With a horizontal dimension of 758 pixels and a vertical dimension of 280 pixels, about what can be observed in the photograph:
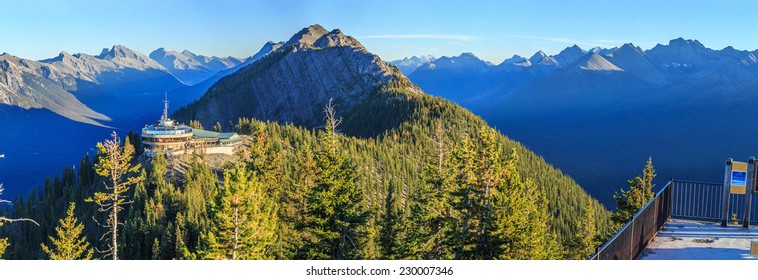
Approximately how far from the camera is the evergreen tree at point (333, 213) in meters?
27.3

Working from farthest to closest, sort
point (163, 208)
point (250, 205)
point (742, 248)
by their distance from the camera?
point (163, 208)
point (250, 205)
point (742, 248)

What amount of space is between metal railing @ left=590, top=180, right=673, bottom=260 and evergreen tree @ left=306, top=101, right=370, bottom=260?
41.3 ft

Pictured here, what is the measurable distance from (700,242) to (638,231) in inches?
119

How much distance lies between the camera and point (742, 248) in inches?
699

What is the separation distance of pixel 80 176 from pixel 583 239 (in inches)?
2406

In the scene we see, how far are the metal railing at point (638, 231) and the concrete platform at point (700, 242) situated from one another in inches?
12.1

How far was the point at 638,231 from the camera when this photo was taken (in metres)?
17.1

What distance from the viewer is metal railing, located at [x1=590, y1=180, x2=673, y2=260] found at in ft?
49.6

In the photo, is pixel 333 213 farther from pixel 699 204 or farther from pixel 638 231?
pixel 699 204

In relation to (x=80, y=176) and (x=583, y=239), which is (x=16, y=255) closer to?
(x=80, y=176)

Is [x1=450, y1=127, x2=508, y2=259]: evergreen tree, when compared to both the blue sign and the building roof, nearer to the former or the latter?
the blue sign

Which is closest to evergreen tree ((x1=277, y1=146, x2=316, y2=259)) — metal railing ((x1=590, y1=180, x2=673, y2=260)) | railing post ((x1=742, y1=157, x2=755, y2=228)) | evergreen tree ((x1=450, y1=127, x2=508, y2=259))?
evergreen tree ((x1=450, y1=127, x2=508, y2=259))
